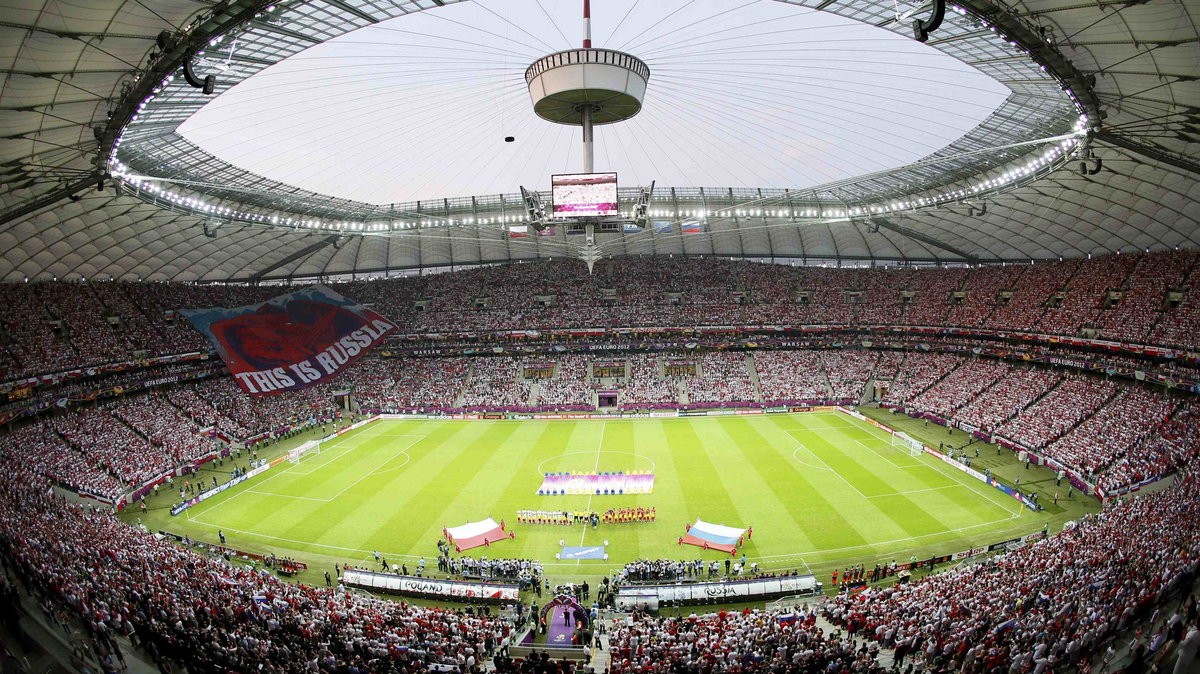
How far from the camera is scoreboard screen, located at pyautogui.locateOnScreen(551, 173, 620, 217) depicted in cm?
3741

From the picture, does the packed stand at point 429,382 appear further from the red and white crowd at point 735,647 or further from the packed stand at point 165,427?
the red and white crowd at point 735,647

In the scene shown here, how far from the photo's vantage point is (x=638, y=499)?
32.9 m

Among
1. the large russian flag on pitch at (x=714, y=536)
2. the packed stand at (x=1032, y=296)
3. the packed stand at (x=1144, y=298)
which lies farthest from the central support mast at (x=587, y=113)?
the packed stand at (x=1032, y=296)

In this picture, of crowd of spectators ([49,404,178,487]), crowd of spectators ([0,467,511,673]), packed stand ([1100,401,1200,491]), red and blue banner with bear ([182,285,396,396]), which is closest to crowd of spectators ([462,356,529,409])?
red and blue banner with bear ([182,285,396,396])

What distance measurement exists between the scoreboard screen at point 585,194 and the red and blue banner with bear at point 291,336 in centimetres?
3406

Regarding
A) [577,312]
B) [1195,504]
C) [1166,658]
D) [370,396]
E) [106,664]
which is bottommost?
[106,664]

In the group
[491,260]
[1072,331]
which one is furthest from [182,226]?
[1072,331]

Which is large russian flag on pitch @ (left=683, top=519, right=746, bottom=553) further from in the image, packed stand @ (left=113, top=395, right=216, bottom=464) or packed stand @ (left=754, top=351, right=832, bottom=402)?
packed stand @ (left=113, top=395, right=216, bottom=464)

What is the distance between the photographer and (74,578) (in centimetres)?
1808

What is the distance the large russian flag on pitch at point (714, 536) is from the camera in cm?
2639

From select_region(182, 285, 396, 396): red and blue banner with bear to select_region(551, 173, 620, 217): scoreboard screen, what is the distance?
3406cm

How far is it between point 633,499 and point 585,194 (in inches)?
746

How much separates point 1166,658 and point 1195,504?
39.1 feet

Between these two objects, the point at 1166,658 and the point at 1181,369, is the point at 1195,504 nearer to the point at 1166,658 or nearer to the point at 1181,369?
the point at 1166,658
